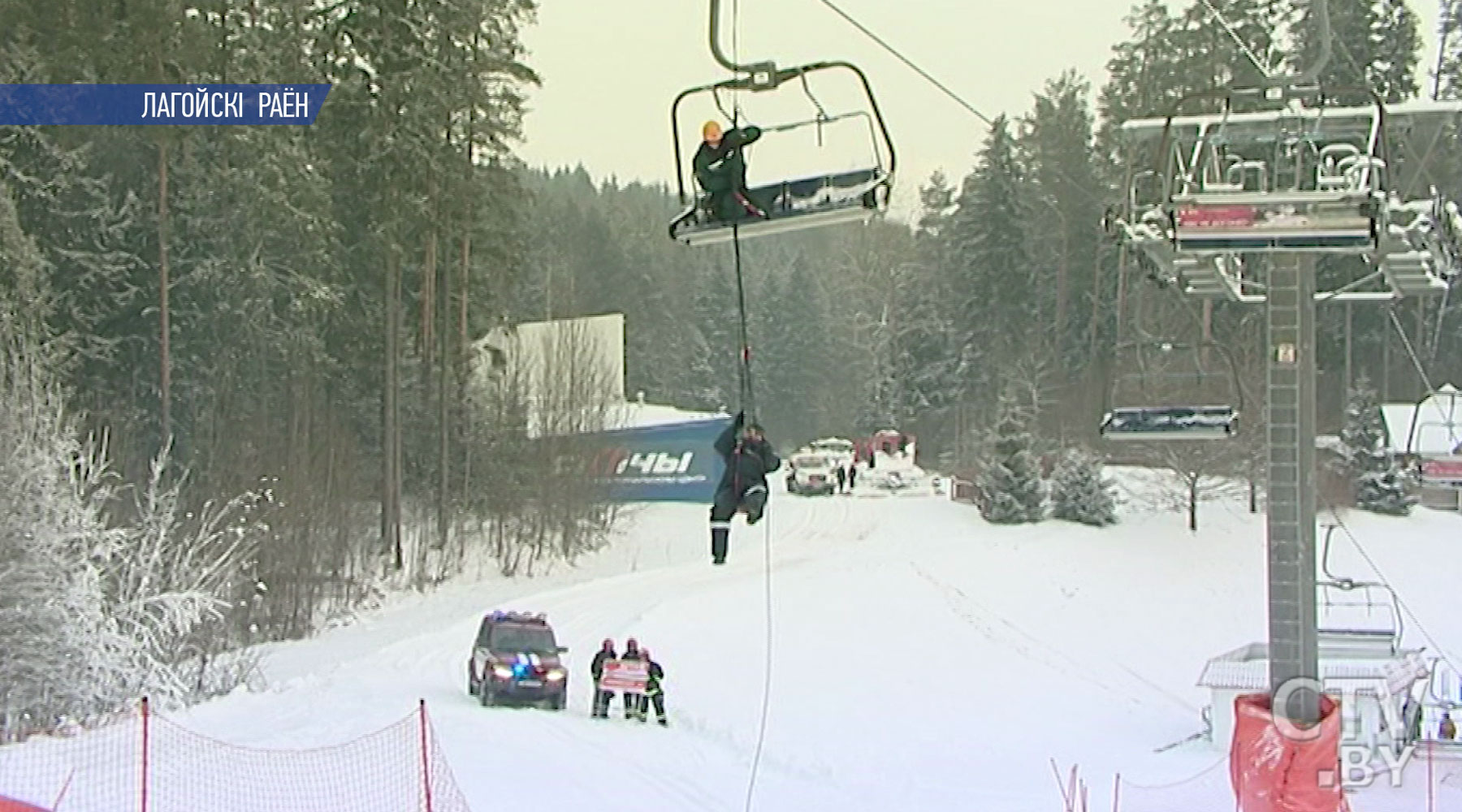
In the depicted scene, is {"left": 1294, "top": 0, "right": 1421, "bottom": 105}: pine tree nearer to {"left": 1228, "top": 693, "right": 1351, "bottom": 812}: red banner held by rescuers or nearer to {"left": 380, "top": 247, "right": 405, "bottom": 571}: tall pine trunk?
{"left": 380, "top": 247, "right": 405, "bottom": 571}: tall pine trunk

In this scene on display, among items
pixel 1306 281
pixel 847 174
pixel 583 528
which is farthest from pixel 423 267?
pixel 847 174

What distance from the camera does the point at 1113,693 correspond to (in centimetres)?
3412

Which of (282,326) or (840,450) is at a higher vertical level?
(282,326)

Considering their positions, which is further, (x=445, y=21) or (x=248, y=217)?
(x=445, y=21)

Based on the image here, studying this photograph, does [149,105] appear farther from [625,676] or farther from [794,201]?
[794,201]

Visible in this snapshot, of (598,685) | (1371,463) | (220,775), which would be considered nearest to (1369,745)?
(598,685)

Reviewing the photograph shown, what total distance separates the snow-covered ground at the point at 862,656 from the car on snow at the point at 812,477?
27.2 inches

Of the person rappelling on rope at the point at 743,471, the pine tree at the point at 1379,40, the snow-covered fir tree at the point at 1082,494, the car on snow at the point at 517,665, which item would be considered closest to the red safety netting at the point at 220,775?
the car on snow at the point at 517,665

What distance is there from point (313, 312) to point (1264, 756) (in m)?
29.0

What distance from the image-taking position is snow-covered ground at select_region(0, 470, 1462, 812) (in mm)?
20109

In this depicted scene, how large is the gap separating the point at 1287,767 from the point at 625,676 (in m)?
10.5

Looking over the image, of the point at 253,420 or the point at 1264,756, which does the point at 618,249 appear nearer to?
the point at 253,420

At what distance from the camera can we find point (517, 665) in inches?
894

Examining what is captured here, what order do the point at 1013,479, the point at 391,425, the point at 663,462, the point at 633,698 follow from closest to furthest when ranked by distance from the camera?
1. the point at 633,698
2. the point at 391,425
3. the point at 1013,479
4. the point at 663,462
